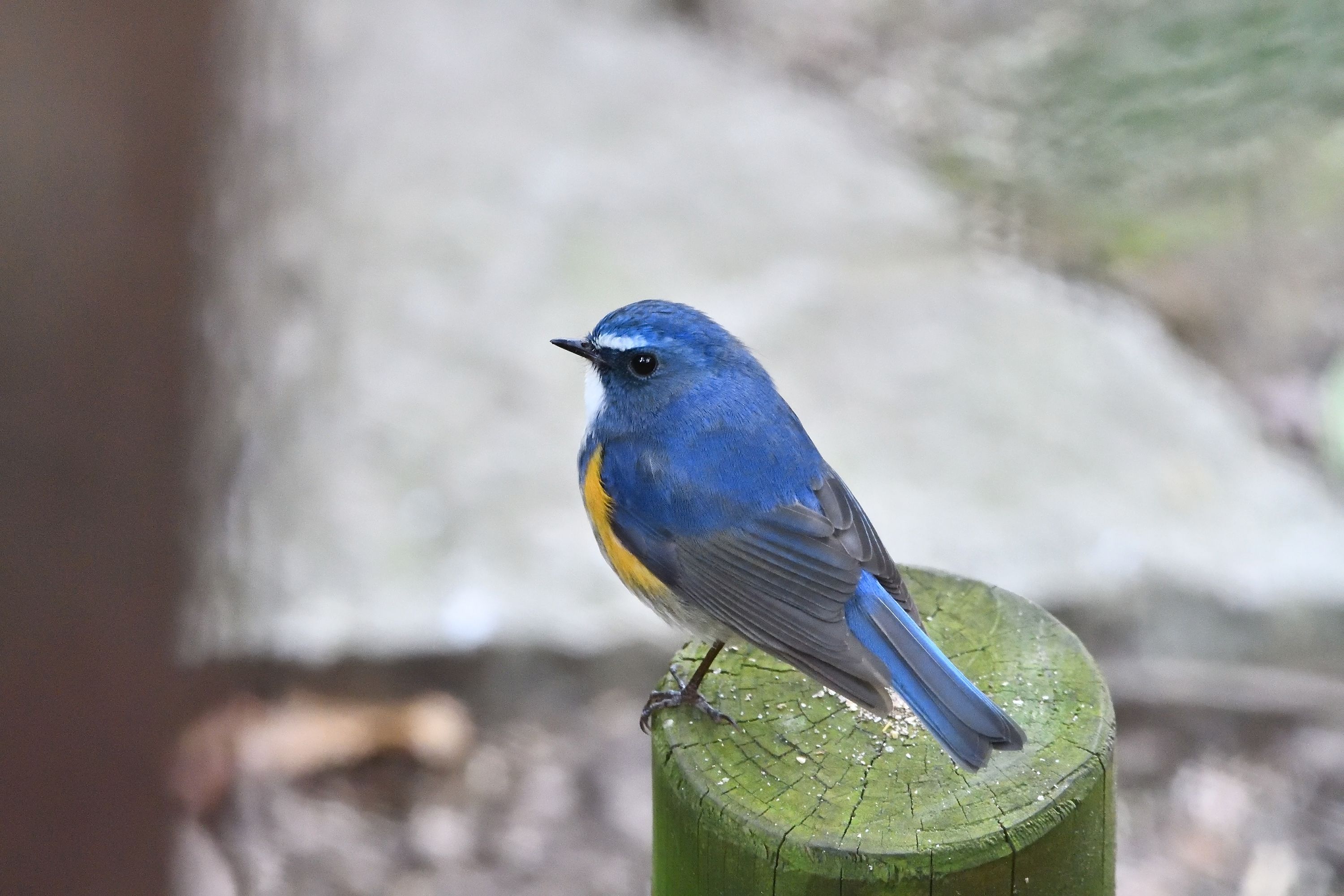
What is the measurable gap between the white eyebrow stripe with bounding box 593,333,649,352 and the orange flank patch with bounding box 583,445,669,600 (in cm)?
22

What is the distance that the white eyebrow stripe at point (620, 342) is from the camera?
2801mm

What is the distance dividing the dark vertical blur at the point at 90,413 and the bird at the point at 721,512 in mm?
1087

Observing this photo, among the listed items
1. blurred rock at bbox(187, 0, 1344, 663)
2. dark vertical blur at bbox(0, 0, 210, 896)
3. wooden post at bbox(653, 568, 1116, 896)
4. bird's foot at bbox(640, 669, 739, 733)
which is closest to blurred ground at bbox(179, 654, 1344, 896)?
blurred rock at bbox(187, 0, 1344, 663)

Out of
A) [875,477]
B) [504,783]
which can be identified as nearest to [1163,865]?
[875,477]

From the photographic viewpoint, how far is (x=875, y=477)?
15.7 feet

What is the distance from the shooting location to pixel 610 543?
285 cm

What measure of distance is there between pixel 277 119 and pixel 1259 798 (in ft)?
16.1

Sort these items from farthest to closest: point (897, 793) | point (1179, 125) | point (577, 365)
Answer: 1. point (577, 365)
2. point (1179, 125)
3. point (897, 793)

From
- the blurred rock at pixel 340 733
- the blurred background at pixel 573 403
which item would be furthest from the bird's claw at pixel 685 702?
the blurred rock at pixel 340 733

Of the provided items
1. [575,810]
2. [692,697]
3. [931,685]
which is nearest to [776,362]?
[575,810]

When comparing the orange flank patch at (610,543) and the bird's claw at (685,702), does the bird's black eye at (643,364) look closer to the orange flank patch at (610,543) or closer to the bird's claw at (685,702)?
the orange flank patch at (610,543)

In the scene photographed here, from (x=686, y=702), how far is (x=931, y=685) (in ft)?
1.33

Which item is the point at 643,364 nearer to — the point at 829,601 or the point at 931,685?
the point at 829,601

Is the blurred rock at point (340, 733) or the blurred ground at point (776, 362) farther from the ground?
the blurred ground at point (776, 362)
